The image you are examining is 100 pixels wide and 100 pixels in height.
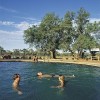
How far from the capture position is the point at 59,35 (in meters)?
73.9

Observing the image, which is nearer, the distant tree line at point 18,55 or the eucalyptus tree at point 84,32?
the eucalyptus tree at point 84,32

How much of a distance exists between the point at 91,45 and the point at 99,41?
4.95m

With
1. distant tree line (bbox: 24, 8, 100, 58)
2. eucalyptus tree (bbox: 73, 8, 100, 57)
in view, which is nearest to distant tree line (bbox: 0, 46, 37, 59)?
distant tree line (bbox: 24, 8, 100, 58)

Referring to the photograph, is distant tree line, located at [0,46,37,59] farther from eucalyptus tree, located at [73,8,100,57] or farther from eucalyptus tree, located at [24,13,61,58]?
eucalyptus tree, located at [73,8,100,57]

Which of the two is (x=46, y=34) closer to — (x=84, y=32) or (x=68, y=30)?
(x=68, y=30)

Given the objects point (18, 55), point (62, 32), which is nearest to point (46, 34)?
point (62, 32)

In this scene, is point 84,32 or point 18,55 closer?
point 84,32

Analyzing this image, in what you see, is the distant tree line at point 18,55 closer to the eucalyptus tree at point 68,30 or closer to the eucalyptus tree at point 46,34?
the eucalyptus tree at point 46,34

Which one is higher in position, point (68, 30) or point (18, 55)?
point (68, 30)

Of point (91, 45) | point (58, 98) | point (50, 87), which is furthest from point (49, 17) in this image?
point (58, 98)

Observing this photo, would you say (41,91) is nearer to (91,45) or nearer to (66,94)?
(66,94)

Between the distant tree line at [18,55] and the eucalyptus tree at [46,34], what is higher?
the eucalyptus tree at [46,34]

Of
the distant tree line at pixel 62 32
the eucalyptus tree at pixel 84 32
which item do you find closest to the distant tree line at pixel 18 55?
the distant tree line at pixel 62 32

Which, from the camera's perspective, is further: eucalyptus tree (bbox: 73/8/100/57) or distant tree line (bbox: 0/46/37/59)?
distant tree line (bbox: 0/46/37/59)
